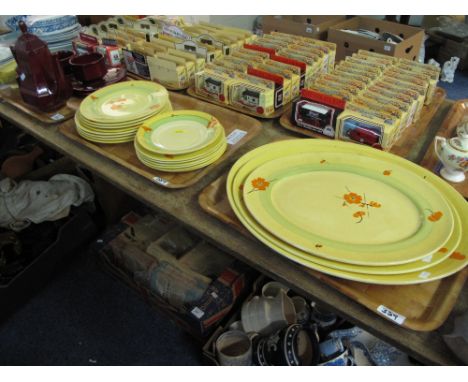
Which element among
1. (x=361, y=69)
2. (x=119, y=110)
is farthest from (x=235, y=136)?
(x=361, y=69)

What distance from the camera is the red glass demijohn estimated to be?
116 cm

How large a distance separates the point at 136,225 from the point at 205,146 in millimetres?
795

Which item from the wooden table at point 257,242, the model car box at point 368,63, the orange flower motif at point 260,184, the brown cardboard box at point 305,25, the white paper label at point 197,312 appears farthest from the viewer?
the brown cardboard box at point 305,25

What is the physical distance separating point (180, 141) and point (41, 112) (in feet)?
1.82

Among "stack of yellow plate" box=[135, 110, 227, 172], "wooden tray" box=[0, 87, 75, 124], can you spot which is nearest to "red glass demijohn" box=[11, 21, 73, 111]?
"wooden tray" box=[0, 87, 75, 124]

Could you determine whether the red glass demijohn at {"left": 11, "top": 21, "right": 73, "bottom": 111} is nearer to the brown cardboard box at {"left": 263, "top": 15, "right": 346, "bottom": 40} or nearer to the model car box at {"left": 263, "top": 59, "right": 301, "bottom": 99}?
the model car box at {"left": 263, "top": 59, "right": 301, "bottom": 99}

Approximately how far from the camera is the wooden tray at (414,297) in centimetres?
62

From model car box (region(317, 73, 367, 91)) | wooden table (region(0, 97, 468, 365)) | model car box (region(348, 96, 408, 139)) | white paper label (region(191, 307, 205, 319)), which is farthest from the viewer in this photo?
white paper label (region(191, 307, 205, 319))

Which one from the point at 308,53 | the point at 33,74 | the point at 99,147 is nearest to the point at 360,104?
the point at 308,53

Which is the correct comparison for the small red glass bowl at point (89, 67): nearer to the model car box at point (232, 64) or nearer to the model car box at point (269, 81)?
the model car box at point (232, 64)

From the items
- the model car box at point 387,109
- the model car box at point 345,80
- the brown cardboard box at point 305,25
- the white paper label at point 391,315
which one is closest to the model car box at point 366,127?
the model car box at point 387,109

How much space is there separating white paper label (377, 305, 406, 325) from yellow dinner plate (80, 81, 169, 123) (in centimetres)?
79

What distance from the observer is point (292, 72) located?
1.19 meters

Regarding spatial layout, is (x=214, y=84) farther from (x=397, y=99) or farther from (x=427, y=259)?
(x=427, y=259)
